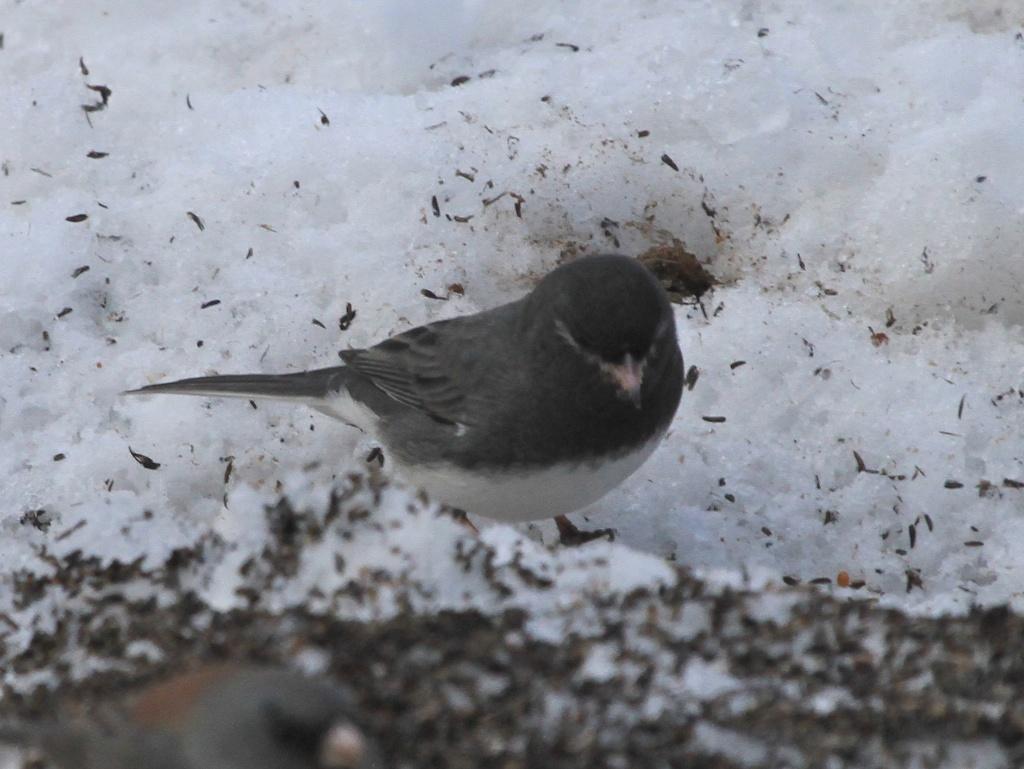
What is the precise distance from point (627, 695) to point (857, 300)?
2.39m

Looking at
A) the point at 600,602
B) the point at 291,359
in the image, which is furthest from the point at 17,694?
the point at 291,359

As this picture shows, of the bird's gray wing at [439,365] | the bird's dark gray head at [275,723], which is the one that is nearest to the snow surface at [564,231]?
the bird's gray wing at [439,365]

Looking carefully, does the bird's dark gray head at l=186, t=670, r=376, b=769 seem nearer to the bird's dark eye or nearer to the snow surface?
the bird's dark eye

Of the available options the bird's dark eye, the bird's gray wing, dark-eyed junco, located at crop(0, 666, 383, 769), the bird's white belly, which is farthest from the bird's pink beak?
the bird's dark eye

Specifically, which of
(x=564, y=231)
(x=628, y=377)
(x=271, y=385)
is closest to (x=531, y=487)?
(x=628, y=377)

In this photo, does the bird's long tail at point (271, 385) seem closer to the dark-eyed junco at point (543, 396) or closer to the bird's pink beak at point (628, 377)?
the dark-eyed junco at point (543, 396)

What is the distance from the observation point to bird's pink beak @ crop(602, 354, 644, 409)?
328 centimetres

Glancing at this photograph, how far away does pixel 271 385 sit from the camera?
3.92 metres

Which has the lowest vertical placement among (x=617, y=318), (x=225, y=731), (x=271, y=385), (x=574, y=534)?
(x=574, y=534)

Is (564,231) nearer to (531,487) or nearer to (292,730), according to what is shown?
(531,487)

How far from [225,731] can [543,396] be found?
5.27ft

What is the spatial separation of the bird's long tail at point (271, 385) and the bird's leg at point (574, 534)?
0.76 meters

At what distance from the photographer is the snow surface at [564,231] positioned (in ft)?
12.7

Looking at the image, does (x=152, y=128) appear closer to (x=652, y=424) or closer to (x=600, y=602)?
(x=652, y=424)
